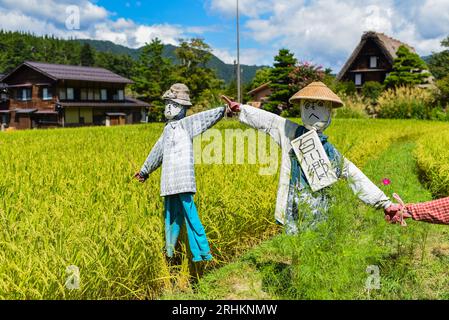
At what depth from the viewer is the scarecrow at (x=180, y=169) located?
2.60m

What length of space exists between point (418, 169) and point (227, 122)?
663 centimetres

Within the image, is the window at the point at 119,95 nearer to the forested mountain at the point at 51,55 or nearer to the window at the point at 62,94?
the window at the point at 62,94

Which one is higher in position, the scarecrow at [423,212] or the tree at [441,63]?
the tree at [441,63]

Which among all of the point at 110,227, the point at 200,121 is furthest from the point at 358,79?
the point at 110,227

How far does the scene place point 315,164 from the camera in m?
2.45

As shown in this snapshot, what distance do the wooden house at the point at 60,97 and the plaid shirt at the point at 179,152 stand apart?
74.8 ft

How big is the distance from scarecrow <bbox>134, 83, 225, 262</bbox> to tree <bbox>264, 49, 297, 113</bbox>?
19.5m

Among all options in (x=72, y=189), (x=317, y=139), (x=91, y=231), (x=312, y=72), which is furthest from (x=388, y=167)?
(x=312, y=72)

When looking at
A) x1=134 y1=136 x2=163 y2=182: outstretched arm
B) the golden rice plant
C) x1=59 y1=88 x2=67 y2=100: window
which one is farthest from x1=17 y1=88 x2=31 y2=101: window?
x1=134 y1=136 x2=163 y2=182: outstretched arm

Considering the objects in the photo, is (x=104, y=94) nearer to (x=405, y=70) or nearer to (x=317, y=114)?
(x=405, y=70)

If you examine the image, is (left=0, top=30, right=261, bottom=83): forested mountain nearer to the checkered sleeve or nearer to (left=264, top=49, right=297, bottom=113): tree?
(left=264, top=49, right=297, bottom=113): tree

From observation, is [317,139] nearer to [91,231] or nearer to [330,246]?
[330,246]

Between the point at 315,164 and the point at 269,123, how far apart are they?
459mm

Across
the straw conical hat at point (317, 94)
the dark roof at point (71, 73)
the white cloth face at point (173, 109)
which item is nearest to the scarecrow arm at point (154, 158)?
the white cloth face at point (173, 109)
